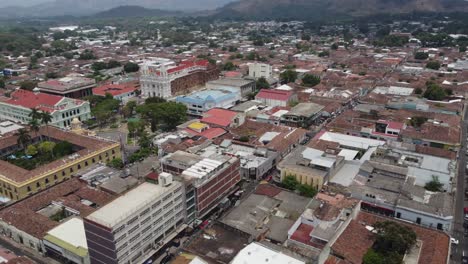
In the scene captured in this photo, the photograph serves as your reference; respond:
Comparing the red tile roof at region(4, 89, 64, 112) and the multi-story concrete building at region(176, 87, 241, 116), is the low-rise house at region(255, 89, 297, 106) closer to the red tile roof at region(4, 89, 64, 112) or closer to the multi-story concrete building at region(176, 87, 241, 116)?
the multi-story concrete building at region(176, 87, 241, 116)

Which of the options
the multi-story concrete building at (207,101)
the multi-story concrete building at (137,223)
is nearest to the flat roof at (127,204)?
the multi-story concrete building at (137,223)

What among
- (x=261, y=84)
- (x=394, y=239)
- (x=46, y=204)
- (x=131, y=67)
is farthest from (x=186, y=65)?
(x=394, y=239)

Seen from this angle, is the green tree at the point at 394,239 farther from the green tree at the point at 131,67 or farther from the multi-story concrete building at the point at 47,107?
the green tree at the point at 131,67

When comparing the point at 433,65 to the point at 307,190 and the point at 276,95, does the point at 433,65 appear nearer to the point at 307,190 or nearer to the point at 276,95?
the point at 276,95

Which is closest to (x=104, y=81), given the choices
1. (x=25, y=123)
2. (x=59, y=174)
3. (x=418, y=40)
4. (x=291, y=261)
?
(x=25, y=123)

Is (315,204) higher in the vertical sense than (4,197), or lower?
higher

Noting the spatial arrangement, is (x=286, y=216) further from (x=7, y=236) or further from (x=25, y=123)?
(x=25, y=123)
